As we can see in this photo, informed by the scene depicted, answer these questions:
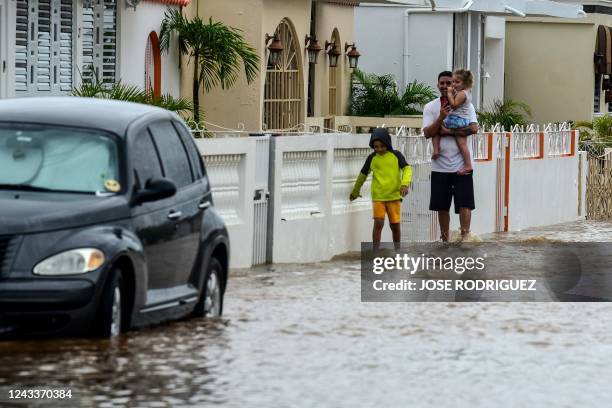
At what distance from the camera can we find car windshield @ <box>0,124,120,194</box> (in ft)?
35.3

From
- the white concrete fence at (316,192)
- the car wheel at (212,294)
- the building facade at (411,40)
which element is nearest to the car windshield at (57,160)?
the car wheel at (212,294)

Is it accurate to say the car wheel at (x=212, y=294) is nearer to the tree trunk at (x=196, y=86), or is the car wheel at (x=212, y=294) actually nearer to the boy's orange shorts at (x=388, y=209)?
the boy's orange shorts at (x=388, y=209)

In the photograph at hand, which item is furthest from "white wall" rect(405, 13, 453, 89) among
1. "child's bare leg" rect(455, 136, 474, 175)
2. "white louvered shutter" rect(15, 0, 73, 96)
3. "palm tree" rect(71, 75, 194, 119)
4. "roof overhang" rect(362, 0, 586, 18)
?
"child's bare leg" rect(455, 136, 474, 175)

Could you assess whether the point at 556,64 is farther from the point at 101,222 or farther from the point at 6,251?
the point at 6,251

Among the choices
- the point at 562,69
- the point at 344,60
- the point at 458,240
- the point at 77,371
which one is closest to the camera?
the point at 77,371

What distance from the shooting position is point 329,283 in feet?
51.3

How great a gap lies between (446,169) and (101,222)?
982cm

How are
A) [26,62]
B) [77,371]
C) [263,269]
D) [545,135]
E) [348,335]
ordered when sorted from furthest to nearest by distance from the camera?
[545,135] → [26,62] → [263,269] → [348,335] → [77,371]

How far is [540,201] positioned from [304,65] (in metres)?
6.27

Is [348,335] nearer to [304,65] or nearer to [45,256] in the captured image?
[45,256]

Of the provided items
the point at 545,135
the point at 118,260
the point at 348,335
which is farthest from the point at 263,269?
the point at 545,135

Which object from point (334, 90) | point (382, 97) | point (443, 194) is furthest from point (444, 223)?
point (382, 97)

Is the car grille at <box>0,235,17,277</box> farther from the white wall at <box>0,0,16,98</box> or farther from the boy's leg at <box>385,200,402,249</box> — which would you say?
the white wall at <box>0,0,16,98</box>

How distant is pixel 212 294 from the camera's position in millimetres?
12328
